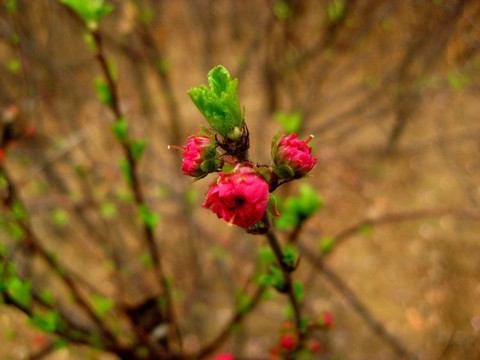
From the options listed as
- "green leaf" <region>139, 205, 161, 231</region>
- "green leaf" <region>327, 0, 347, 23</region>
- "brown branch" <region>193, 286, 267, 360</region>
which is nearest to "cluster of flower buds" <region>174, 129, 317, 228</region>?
"green leaf" <region>139, 205, 161, 231</region>

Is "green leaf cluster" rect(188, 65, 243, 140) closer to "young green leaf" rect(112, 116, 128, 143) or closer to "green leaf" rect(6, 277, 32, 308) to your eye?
"young green leaf" rect(112, 116, 128, 143)

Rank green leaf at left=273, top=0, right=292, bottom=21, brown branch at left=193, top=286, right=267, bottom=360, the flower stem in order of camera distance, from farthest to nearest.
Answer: green leaf at left=273, top=0, right=292, bottom=21
brown branch at left=193, top=286, right=267, bottom=360
the flower stem

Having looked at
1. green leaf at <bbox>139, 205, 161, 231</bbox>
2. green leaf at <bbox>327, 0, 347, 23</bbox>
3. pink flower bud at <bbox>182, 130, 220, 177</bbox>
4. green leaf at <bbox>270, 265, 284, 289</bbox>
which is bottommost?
green leaf at <bbox>270, 265, 284, 289</bbox>

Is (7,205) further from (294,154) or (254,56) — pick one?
(254,56)

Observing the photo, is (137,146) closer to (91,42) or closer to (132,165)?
(132,165)

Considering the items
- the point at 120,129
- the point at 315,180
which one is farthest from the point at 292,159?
the point at 315,180
